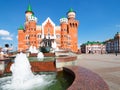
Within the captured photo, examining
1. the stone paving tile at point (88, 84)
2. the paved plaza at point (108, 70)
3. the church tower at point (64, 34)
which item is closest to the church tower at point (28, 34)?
the church tower at point (64, 34)

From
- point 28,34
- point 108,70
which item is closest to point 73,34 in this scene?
point 28,34

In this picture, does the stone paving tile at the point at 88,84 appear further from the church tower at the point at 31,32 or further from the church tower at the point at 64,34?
the church tower at the point at 31,32

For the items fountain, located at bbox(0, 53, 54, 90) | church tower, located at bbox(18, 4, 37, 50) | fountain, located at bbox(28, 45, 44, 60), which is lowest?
fountain, located at bbox(0, 53, 54, 90)

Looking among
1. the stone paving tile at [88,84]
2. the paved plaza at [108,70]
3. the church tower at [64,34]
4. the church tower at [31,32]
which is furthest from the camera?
the church tower at [64,34]

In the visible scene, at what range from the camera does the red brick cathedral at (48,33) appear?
6212 cm

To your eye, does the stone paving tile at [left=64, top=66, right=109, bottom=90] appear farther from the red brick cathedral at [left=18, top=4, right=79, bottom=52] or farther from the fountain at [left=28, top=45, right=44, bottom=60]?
the red brick cathedral at [left=18, top=4, right=79, bottom=52]

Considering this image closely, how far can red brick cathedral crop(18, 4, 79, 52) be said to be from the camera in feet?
204

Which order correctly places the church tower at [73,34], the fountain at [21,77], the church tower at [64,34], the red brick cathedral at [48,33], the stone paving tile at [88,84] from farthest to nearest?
the church tower at [73,34] → the church tower at [64,34] → the red brick cathedral at [48,33] → the fountain at [21,77] → the stone paving tile at [88,84]

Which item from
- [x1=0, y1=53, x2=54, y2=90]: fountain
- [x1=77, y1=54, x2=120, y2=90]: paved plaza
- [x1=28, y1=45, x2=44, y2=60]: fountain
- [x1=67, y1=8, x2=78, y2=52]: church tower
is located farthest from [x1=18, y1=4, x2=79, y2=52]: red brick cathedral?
[x1=0, y1=53, x2=54, y2=90]: fountain

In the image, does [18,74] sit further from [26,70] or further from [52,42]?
[52,42]

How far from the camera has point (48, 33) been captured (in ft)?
207

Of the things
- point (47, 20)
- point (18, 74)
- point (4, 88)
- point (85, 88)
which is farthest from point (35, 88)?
point (47, 20)

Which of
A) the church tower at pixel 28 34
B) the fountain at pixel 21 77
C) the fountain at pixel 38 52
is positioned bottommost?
the fountain at pixel 21 77

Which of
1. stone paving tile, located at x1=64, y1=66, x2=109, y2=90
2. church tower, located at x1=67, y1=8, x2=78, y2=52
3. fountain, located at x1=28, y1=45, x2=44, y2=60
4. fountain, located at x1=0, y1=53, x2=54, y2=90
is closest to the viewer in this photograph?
stone paving tile, located at x1=64, y1=66, x2=109, y2=90
